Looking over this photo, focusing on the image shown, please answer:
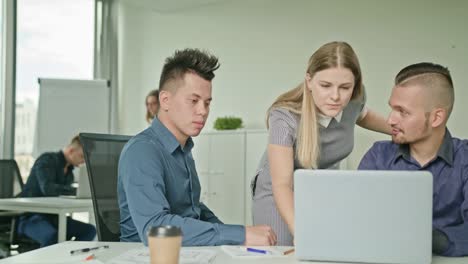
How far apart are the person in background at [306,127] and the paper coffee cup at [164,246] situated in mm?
618

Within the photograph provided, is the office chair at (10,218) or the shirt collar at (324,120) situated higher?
the shirt collar at (324,120)

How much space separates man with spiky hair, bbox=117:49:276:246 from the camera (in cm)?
151

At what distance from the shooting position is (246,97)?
5.54 meters

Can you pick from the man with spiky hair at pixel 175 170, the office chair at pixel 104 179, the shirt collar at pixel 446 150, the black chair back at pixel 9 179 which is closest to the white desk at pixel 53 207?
the black chair back at pixel 9 179

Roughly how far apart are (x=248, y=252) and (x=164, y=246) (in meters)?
0.40

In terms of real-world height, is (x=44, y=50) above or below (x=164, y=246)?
above

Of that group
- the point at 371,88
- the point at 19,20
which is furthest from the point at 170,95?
the point at 19,20

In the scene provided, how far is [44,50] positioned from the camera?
226 inches

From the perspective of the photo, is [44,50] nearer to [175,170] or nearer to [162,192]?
[175,170]

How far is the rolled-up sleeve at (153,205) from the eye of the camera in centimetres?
150

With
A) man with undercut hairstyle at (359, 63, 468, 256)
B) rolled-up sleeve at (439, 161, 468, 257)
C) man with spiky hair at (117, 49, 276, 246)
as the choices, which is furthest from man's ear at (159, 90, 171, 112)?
rolled-up sleeve at (439, 161, 468, 257)

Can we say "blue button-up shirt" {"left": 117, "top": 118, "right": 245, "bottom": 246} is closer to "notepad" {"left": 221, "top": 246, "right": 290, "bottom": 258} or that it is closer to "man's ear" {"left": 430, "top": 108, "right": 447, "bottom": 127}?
"notepad" {"left": 221, "top": 246, "right": 290, "bottom": 258}

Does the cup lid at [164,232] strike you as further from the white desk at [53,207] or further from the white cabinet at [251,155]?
the white cabinet at [251,155]

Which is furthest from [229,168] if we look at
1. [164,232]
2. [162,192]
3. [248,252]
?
[164,232]
